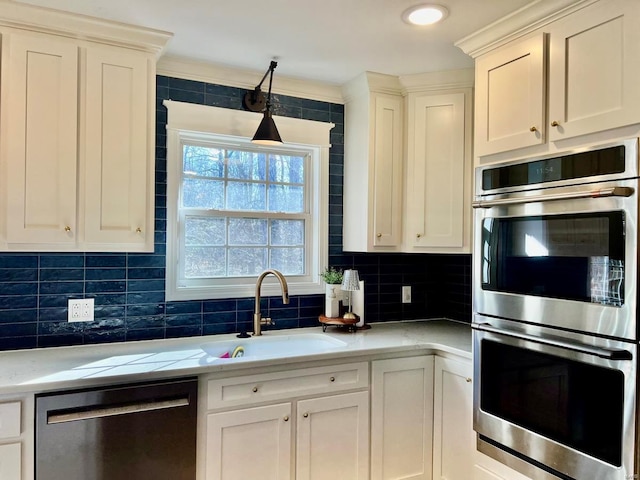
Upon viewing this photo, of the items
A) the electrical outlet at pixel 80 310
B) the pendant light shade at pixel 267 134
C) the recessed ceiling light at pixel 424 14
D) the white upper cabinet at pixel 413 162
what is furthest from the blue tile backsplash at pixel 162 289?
the recessed ceiling light at pixel 424 14

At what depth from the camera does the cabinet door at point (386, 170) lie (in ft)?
8.70

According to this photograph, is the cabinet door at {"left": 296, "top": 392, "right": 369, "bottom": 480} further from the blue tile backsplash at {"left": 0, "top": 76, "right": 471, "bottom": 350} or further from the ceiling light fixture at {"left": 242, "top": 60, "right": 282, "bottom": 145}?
the ceiling light fixture at {"left": 242, "top": 60, "right": 282, "bottom": 145}

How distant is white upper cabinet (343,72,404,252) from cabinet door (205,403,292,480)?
1097 mm

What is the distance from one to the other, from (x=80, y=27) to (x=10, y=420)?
159cm

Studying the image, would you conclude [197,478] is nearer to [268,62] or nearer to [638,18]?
[268,62]

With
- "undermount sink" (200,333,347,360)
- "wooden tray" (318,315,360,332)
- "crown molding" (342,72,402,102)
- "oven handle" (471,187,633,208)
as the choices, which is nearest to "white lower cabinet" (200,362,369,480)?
"undermount sink" (200,333,347,360)

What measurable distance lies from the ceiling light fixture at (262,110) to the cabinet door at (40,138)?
83cm

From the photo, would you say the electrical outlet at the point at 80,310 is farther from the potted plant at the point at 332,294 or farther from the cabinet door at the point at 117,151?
the potted plant at the point at 332,294

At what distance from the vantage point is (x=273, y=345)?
2.52 metres

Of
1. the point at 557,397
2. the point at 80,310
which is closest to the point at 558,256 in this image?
the point at 557,397

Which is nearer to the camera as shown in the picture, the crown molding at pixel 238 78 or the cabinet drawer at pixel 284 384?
the cabinet drawer at pixel 284 384

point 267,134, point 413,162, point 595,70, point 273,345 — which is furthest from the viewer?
point 413,162

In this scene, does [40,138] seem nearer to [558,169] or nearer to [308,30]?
[308,30]

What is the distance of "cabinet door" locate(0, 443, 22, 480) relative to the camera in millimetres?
1609
